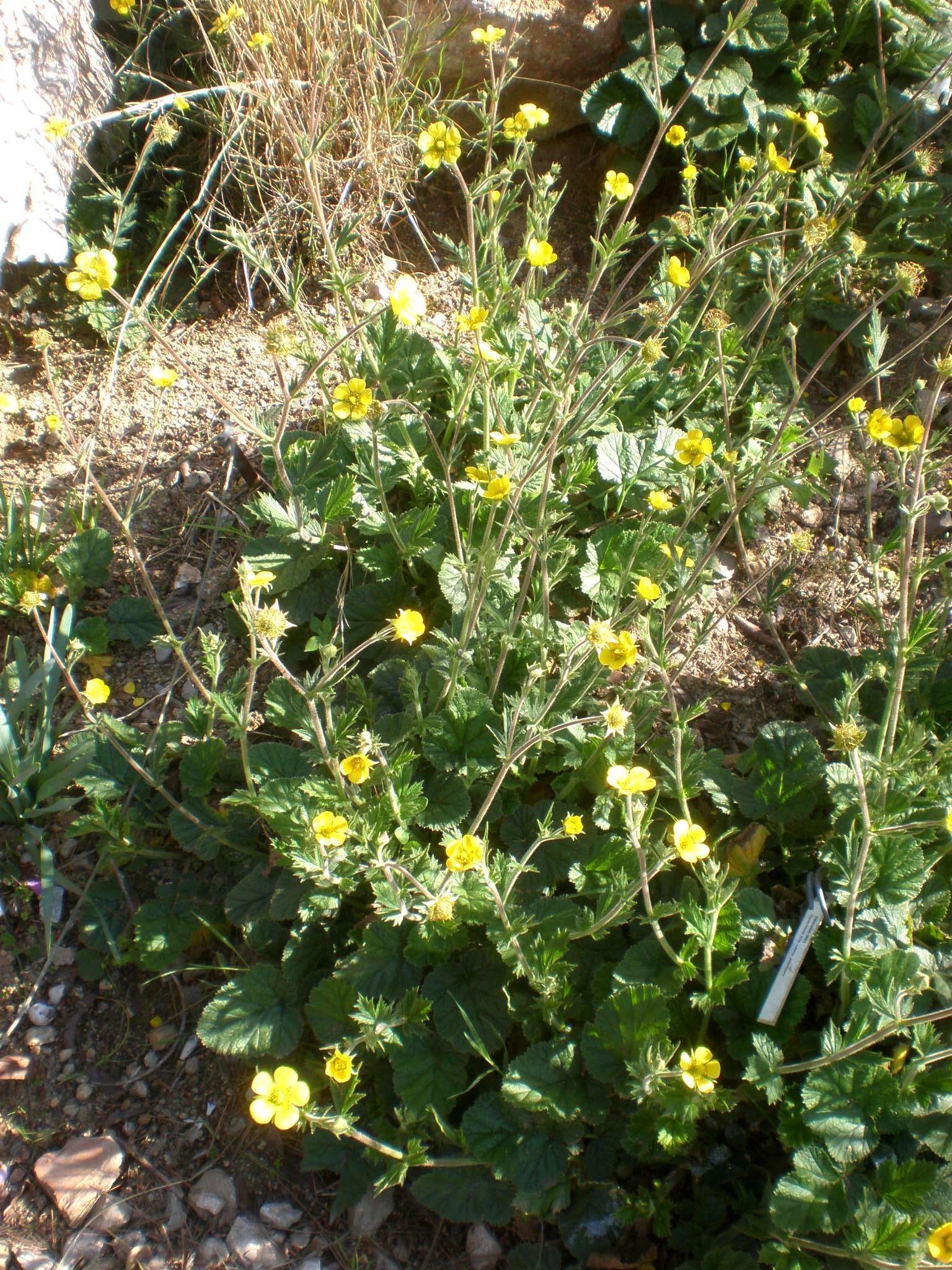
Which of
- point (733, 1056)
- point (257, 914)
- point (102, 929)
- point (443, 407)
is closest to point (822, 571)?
point (443, 407)

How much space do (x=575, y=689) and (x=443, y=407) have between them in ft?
3.95

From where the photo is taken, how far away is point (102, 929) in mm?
2332

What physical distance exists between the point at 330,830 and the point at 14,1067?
48.3 inches

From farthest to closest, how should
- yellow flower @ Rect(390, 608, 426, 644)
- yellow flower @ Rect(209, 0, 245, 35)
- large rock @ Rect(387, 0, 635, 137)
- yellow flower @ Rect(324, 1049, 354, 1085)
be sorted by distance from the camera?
1. large rock @ Rect(387, 0, 635, 137)
2. yellow flower @ Rect(209, 0, 245, 35)
3. yellow flower @ Rect(390, 608, 426, 644)
4. yellow flower @ Rect(324, 1049, 354, 1085)

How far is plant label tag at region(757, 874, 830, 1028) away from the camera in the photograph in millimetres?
1866

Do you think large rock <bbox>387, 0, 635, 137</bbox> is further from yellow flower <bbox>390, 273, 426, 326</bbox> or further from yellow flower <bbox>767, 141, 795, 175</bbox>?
yellow flower <bbox>390, 273, 426, 326</bbox>

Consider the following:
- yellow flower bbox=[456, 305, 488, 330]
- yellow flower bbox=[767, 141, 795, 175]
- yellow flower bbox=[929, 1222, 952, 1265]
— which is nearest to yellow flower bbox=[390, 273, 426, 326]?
yellow flower bbox=[456, 305, 488, 330]

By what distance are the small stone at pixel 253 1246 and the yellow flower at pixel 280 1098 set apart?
74 centimetres

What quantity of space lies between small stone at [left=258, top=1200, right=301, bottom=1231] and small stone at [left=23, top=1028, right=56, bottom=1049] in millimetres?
689

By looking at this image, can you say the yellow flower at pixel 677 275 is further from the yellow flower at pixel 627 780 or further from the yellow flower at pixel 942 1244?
the yellow flower at pixel 942 1244

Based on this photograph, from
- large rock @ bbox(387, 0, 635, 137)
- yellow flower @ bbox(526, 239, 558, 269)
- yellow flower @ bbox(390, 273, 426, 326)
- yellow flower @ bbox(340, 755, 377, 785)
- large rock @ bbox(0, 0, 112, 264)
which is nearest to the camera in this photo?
yellow flower @ bbox(340, 755, 377, 785)

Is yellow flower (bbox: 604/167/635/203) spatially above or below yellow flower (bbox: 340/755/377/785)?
above

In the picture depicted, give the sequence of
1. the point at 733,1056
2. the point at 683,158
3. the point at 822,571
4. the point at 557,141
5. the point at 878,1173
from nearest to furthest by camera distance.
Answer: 1. the point at 878,1173
2. the point at 733,1056
3. the point at 822,571
4. the point at 683,158
5. the point at 557,141

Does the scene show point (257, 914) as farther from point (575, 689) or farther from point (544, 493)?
point (544, 493)
